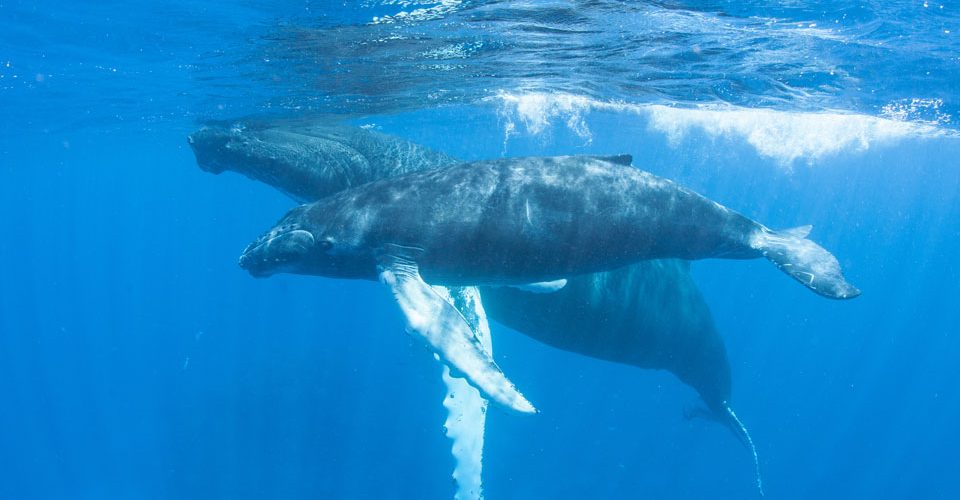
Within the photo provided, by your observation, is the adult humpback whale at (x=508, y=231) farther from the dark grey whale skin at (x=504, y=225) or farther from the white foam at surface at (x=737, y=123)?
the white foam at surface at (x=737, y=123)

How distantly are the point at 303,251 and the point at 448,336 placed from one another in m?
2.39

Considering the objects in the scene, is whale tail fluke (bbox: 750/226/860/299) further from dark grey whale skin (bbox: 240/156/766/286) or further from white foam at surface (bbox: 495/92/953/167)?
white foam at surface (bbox: 495/92/953/167)

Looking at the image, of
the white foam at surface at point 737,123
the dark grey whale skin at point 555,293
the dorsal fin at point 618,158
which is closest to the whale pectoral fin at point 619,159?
the dorsal fin at point 618,158

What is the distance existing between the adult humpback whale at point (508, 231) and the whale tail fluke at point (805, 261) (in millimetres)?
19

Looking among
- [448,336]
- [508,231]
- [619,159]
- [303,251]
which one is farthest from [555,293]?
[303,251]

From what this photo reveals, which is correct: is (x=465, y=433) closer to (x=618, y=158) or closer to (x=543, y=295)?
(x=543, y=295)

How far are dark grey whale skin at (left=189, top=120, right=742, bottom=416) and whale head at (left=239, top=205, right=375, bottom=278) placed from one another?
9.41ft

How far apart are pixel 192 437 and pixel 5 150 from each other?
24.4 metres

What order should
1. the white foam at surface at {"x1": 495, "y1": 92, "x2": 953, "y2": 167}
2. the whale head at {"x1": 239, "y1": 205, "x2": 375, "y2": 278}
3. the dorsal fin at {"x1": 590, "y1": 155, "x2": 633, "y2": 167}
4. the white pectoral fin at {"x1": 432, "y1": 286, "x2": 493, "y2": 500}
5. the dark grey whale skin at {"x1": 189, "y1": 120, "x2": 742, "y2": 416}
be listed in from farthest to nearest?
the white foam at surface at {"x1": 495, "y1": 92, "x2": 953, "y2": 167} → the white pectoral fin at {"x1": 432, "y1": 286, "x2": 493, "y2": 500} → the dark grey whale skin at {"x1": 189, "y1": 120, "x2": 742, "y2": 416} → the dorsal fin at {"x1": 590, "y1": 155, "x2": 633, "y2": 167} → the whale head at {"x1": 239, "y1": 205, "x2": 375, "y2": 278}

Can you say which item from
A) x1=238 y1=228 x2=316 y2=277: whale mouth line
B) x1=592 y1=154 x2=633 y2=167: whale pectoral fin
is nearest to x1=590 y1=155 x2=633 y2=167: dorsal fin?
x1=592 y1=154 x2=633 y2=167: whale pectoral fin

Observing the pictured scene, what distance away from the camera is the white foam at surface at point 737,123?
24516mm

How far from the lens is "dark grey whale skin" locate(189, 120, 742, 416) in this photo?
10.1 meters

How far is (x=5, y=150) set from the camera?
3700 centimetres

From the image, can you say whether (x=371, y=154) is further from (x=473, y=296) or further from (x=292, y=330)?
(x=292, y=330)
